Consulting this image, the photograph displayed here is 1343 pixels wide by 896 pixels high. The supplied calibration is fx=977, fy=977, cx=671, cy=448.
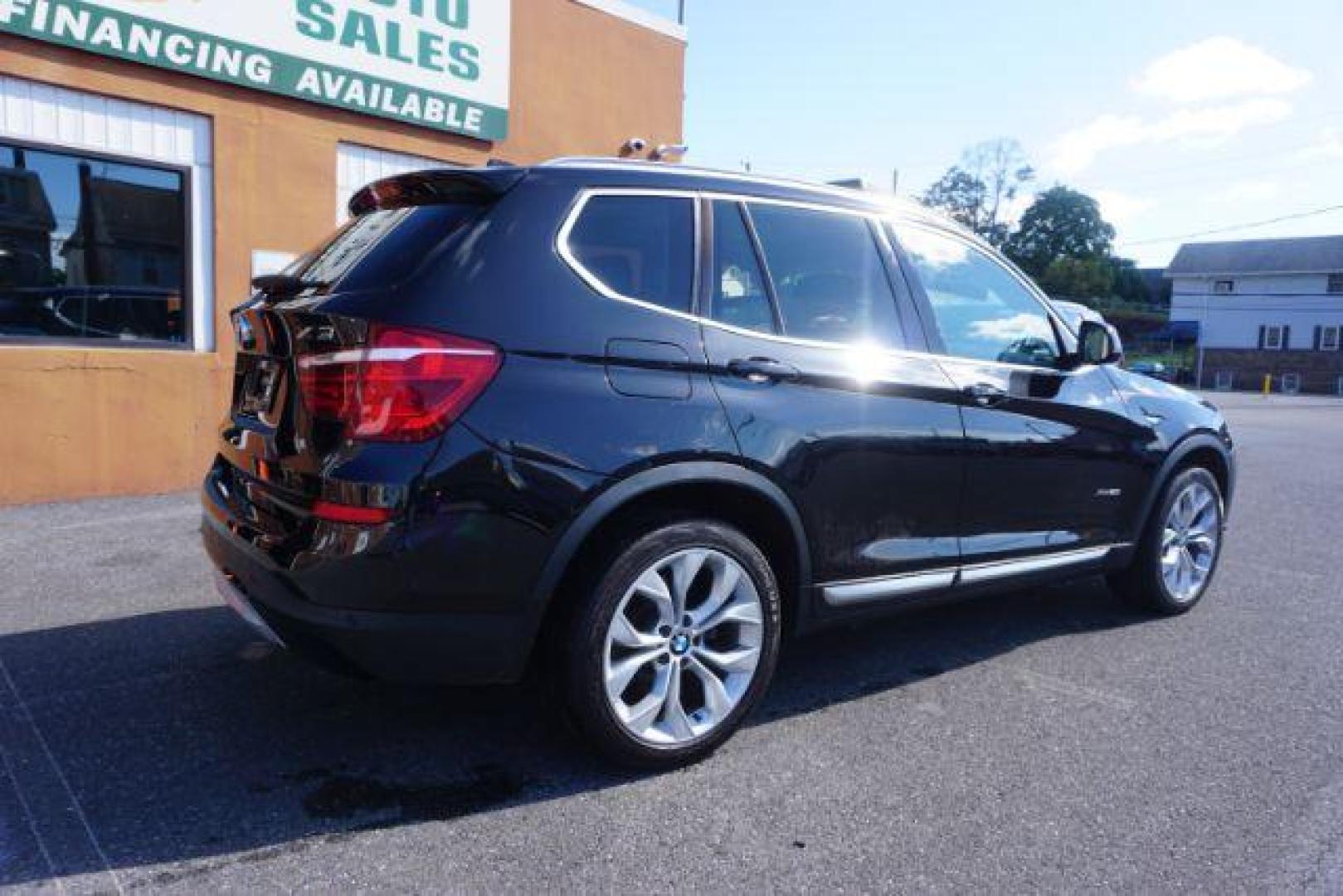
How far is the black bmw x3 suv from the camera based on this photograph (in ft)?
8.49

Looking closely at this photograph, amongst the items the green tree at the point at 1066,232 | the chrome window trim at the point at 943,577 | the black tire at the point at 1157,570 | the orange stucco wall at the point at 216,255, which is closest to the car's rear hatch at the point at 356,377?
the chrome window trim at the point at 943,577

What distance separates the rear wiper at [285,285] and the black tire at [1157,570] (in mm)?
3838

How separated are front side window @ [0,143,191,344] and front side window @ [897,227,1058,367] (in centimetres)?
578

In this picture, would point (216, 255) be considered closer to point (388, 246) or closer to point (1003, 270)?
point (388, 246)

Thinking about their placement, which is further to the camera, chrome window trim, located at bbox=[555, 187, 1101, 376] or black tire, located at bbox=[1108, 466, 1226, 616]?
black tire, located at bbox=[1108, 466, 1226, 616]

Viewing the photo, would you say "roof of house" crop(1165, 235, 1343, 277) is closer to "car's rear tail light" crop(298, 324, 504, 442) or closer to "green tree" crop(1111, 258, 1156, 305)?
"green tree" crop(1111, 258, 1156, 305)

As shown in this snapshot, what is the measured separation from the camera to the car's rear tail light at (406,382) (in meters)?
2.55

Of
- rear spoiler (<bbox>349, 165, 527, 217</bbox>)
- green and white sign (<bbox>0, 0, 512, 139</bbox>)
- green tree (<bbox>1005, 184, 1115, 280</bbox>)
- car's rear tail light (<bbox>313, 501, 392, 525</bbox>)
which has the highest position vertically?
green tree (<bbox>1005, 184, 1115, 280</bbox>)

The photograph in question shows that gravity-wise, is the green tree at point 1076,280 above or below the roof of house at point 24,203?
above

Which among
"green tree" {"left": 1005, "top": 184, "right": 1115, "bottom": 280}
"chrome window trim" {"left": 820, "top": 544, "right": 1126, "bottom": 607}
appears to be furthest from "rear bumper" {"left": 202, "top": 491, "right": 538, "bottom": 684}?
"green tree" {"left": 1005, "top": 184, "right": 1115, "bottom": 280}

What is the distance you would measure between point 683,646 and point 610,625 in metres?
0.31

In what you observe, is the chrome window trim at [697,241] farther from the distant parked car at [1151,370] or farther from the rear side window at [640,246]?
the distant parked car at [1151,370]

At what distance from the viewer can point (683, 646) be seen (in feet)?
9.86

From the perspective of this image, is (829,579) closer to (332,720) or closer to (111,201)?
(332,720)
